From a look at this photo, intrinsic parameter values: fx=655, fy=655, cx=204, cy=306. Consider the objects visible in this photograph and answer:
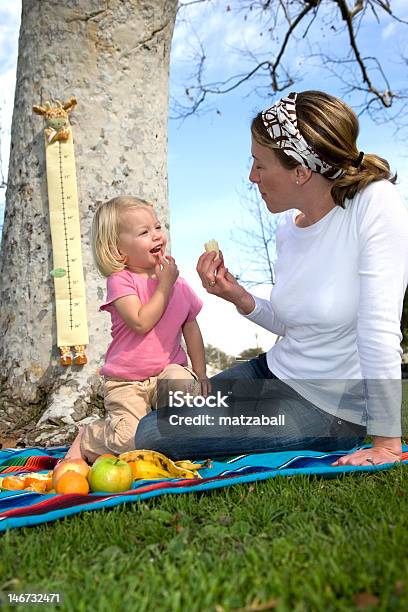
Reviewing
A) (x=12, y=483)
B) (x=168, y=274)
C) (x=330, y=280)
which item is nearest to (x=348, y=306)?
(x=330, y=280)

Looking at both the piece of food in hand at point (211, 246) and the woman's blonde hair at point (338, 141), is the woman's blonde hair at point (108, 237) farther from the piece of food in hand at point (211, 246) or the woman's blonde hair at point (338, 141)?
the woman's blonde hair at point (338, 141)

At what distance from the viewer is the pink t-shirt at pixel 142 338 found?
405 centimetres

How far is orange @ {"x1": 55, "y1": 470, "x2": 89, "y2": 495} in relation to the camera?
9.92ft

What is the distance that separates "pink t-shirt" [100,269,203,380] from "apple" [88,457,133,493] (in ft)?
3.51

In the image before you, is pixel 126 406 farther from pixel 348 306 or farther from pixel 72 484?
pixel 348 306

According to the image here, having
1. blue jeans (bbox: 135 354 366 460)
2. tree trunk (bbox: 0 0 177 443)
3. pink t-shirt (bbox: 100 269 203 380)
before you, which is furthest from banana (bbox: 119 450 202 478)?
tree trunk (bbox: 0 0 177 443)

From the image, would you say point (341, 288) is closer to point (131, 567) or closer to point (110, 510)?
point (110, 510)

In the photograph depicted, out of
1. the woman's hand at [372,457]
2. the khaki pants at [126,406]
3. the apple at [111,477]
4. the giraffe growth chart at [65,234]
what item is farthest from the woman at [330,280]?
the giraffe growth chart at [65,234]

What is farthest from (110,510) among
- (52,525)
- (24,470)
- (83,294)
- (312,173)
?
(83,294)

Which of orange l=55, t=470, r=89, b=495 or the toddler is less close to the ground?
the toddler

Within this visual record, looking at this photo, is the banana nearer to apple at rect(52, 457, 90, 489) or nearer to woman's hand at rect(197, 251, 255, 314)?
apple at rect(52, 457, 90, 489)

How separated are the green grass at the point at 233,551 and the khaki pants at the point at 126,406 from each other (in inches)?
40.2

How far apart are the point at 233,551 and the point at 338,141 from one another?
83.8 inches

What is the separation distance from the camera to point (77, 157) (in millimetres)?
5672
